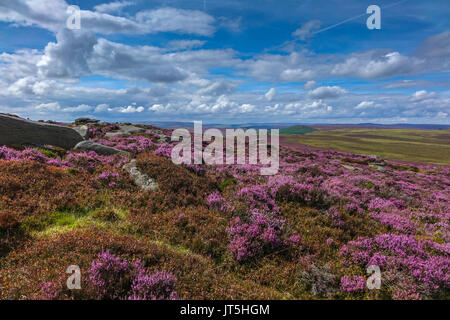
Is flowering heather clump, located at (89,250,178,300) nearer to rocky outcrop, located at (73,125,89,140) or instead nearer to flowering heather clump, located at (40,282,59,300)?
flowering heather clump, located at (40,282,59,300)

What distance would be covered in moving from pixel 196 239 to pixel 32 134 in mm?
15363

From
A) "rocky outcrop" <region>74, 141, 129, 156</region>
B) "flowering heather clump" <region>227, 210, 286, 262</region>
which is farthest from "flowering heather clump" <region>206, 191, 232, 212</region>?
"rocky outcrop" <region>74, 141, 129, 156</region>

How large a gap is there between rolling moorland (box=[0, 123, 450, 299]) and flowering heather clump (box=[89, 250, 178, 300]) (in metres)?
0.02

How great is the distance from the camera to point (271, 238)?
7094mm

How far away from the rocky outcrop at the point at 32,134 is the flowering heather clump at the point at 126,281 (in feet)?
45.1

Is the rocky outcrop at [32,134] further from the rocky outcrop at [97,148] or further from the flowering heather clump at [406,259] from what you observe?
the flowering heather clump at [406,259]

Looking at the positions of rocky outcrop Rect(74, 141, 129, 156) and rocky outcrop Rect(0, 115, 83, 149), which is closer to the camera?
rocky outcrop Rect(0, 115, 83, 149)

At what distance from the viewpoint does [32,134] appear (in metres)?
14.7

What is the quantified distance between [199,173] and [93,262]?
8677mm

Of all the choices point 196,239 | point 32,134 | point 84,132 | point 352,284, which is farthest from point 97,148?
point 352,284

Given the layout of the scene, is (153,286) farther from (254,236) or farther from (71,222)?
(71,222)

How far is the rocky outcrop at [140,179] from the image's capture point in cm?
1031

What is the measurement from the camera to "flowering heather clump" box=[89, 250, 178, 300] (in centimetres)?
433
